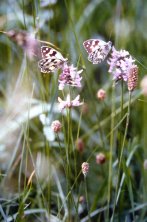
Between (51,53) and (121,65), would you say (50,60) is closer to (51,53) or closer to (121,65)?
(51,53)

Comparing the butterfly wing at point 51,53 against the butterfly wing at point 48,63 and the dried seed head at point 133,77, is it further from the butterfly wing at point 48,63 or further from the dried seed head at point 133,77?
the dried seed head at point 133,77

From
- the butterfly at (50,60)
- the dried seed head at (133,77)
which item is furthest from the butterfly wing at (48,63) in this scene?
the dried seed head at (133,77)

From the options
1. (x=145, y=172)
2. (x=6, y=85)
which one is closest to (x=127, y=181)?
(x=145, y=172)

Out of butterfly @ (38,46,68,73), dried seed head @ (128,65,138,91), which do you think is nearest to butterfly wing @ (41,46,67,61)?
butterfly @ (38,46,68,73)

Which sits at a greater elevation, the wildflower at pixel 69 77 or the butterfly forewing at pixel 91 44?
the butterfly forewing at pixel 91 44

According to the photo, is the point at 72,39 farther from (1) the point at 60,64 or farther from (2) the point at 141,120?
(1) the point at 60,64
